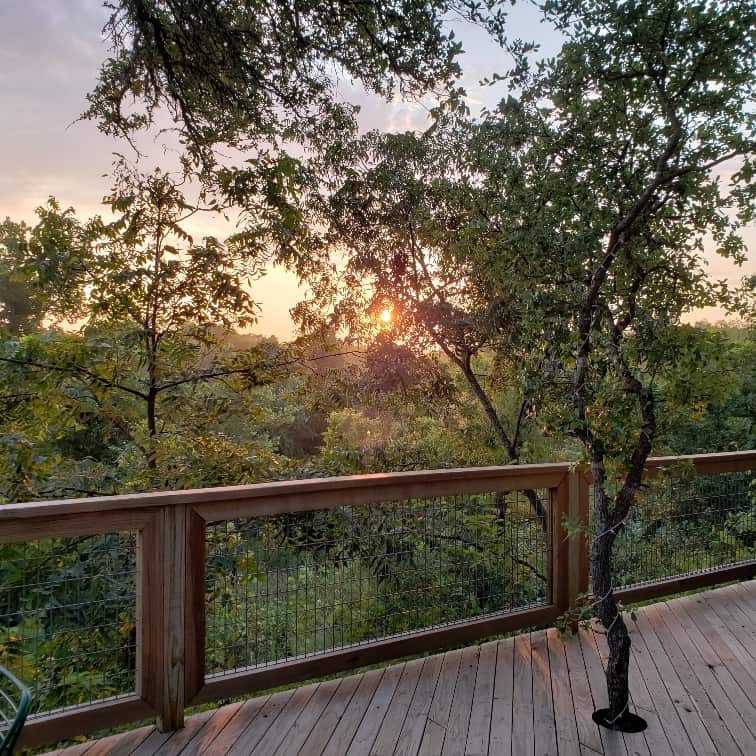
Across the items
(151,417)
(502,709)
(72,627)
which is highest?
(151,417)

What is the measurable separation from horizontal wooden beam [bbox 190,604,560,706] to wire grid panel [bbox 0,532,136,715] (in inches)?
14.7

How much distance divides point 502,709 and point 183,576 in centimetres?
142

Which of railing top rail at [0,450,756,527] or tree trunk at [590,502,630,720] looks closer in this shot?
railing top rail at [0,450,756,527]

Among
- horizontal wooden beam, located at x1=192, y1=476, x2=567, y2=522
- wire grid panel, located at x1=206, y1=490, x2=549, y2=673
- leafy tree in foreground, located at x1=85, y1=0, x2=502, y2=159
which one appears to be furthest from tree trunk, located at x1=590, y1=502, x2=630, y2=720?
leafy tree in foreground, located at x1=85, y1=0, x2=502, y2=159

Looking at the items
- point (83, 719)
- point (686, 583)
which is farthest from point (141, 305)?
point (686, 583)

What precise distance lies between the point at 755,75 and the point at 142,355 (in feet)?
13.5

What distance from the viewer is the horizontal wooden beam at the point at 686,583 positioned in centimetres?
341

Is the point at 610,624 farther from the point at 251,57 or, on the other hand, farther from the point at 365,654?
the point at 251,57

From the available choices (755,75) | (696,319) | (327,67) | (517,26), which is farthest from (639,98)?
(327,67)

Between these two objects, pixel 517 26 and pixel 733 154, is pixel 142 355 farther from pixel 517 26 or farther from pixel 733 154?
pixel 733 154

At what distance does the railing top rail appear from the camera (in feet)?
6.34

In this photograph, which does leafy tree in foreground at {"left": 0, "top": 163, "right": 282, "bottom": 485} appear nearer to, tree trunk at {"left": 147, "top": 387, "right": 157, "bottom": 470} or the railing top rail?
tree trunk at {"left": 147, "top": 387, "right": 157, "bottom": 470}

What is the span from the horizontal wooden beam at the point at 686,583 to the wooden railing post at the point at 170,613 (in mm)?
2423

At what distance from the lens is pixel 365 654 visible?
2602 millimetres
